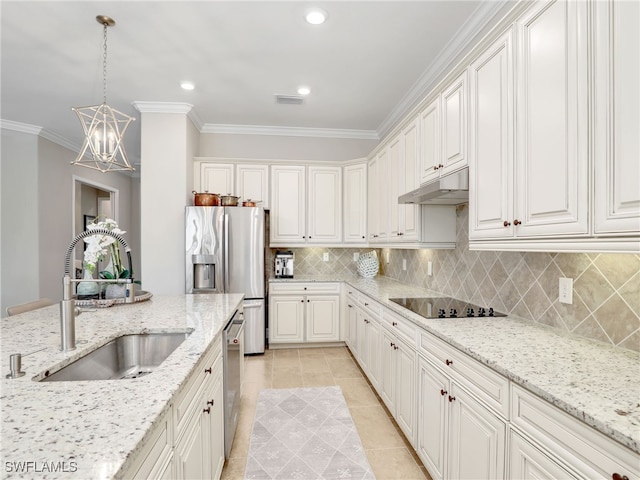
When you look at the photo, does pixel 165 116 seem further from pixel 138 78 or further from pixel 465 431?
pixel 465 431

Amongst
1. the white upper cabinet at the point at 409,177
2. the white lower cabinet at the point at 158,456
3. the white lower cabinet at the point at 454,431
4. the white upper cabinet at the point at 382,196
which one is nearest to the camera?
the white lower cabinet at the point at 158,456

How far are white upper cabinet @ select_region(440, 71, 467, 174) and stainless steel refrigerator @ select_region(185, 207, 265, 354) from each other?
230 centimetres

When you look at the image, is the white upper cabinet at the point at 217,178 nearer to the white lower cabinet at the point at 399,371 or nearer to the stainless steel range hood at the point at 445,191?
the stainless steel range hood at the point at 445,191

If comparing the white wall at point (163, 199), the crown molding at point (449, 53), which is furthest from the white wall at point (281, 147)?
the crown molding at point (449, 53)

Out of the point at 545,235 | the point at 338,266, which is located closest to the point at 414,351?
the point at 545,235

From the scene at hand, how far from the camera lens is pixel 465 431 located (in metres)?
1.46

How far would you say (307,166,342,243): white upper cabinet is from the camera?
432 cm

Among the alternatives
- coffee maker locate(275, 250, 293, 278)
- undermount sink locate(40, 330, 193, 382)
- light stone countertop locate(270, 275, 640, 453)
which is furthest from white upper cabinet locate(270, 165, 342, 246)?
undermount sink locate(40, 330, 193, 382)

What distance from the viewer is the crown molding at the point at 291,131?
439 centimetres

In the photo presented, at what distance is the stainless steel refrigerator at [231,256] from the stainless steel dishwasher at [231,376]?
153cm

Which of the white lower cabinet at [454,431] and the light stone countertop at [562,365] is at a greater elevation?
the light stone countertop at [562,365]

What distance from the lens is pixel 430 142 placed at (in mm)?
2389

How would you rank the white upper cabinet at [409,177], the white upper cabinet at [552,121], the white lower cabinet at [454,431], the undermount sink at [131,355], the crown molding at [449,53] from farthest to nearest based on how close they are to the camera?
the white upper cabinet at [409,177] → the crown molding at [449,53] → the undermount sink at [131,355] → the white lower cabinet at [454,431] → the white upper cabinet at [552,121]

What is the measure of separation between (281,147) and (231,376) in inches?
129
